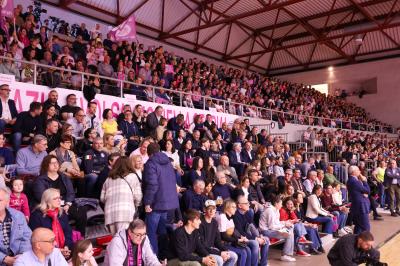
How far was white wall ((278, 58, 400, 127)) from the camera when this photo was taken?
24594 millimetres

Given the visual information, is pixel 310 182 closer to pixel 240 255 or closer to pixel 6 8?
pixel 240 255

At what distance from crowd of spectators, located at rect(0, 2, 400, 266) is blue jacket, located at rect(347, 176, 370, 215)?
0.07 feet

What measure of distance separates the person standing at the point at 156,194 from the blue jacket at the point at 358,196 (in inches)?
160

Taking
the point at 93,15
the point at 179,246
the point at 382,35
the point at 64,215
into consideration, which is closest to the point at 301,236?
the point at 179,246

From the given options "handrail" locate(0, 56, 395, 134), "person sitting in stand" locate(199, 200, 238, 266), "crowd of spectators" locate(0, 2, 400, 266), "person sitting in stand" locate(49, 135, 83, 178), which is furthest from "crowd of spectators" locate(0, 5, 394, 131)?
"person sitting in stand" locate(199, 200, 238, 266)

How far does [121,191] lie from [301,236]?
406 cm

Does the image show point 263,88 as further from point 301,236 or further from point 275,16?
point 301,236

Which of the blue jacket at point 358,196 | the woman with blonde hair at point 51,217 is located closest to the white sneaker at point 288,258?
the blue jacket at point 358,196

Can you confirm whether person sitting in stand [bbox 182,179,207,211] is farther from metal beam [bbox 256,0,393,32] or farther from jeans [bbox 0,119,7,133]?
metal beam [bbox 256,0,393,32]

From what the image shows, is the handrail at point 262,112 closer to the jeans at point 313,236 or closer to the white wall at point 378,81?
the white wall at point 378,81

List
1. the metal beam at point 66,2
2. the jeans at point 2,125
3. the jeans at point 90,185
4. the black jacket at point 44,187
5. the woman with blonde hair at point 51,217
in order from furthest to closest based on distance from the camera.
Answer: the metal beam at point 66,2 → the jeans at point 2,125 → the jeans at point 90,185 → the black jacket at point 44,187 → the woman with blonde hair at point 51,217

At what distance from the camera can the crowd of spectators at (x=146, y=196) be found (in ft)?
12.4

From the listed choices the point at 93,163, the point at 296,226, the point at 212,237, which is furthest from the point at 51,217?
the point at 296,226

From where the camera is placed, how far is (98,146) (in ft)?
19.7
